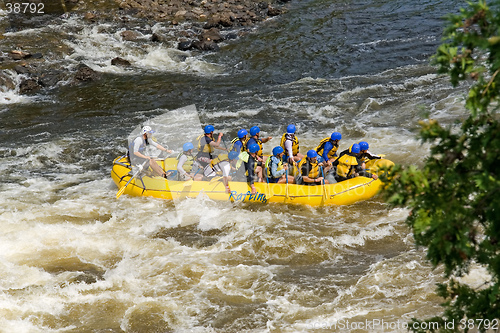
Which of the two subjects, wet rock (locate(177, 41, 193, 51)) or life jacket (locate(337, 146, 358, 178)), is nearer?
life jacket (locate(337, 146, 358, 178))

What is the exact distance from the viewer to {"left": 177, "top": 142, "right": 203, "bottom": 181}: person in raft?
9703mm

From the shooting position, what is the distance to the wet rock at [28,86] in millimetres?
15357

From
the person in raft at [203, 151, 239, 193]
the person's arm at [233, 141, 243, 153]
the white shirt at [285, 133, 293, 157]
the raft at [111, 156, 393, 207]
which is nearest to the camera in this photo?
the raft at [111, 156, 393, 207]

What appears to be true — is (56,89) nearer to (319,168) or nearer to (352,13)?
(319,168)

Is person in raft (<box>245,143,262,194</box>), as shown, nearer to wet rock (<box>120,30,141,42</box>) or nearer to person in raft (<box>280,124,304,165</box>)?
person in raft (<box>280,124,304,165</box>)

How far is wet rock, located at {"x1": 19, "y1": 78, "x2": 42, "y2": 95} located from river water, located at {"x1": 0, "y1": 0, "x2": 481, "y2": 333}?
0.24 m

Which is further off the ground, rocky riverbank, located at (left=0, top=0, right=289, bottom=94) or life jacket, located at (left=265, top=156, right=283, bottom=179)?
rocky riverbank, located at (left=0, top=0, right=289, bottom=94)

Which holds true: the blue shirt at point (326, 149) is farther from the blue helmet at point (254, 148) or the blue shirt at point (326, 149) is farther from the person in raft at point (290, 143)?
the blue helmet at point (254, 148)

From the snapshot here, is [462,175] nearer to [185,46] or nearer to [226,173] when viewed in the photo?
[226,173]

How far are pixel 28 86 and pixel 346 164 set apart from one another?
10.6 m

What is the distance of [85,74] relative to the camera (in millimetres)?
16062

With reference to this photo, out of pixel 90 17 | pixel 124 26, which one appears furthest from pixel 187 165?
Answer: pixel 90 17

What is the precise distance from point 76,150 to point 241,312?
7.31m

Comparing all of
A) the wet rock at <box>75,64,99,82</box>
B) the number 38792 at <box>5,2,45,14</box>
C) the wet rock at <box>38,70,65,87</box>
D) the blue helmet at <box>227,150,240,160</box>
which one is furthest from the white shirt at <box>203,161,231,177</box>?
the number 38792 at <box>5,2,45,14</box>
